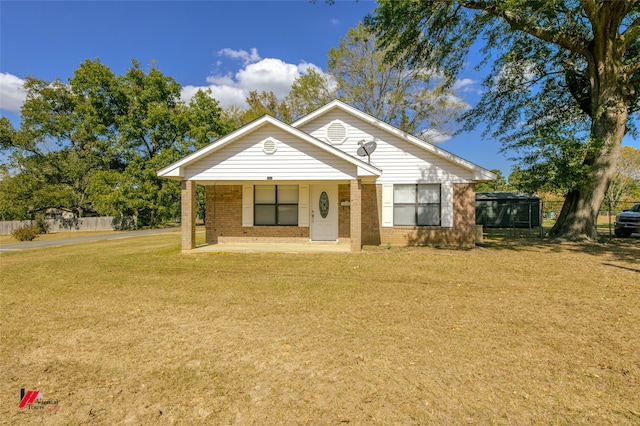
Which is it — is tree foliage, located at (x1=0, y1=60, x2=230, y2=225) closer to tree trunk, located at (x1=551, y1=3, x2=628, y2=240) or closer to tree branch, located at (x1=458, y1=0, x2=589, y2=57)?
tree branch, located at (x1=458, y1=0, x2=589, y2=57)

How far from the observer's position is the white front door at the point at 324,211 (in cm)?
1306

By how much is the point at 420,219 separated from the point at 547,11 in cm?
889

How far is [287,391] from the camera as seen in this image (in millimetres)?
2912

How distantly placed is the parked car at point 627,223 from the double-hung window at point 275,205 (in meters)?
16.1

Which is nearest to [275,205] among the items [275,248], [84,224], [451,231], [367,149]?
[275,248]

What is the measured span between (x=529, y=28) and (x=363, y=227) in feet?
31.9

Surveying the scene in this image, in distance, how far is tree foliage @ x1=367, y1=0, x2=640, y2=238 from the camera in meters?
12.0

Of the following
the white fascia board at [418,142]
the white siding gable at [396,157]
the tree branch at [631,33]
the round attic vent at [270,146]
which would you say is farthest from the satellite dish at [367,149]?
the tree branch at [631,33]

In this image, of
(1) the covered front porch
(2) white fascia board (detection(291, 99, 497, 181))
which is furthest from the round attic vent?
(2) white fascia board (detection(291, 99, 497, 181))

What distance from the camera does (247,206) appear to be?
13195 millimetres

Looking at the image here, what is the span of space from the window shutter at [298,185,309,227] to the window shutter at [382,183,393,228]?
3.02 meters

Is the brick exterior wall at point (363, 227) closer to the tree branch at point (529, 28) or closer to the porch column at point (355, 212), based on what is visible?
the porch column at point (355, 212)

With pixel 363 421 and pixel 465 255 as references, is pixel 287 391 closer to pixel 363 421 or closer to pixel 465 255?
pixel 363 421

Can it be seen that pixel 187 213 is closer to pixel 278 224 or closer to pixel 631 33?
pixel 278 224
